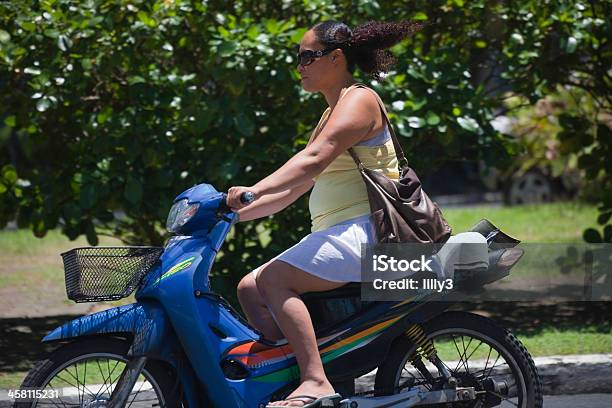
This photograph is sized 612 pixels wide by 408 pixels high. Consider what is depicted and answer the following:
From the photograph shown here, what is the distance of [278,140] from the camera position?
6.54m

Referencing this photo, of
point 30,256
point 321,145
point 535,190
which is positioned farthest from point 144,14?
point 535,190

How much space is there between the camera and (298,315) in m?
3.91

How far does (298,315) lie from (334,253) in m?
0.28

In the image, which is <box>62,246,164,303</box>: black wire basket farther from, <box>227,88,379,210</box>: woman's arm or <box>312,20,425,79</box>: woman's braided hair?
<box>312,20,425,79</box>: woman's braided hair

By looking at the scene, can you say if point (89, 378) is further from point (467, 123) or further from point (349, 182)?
point (467, 123)

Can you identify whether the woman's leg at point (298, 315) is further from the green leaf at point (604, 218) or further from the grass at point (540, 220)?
the grass at point (540, 220)

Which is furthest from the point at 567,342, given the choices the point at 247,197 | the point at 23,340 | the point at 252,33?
the point at 23,340

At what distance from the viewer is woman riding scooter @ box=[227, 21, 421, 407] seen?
153 inches

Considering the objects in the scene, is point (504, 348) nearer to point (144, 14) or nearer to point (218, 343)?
point (218, 343)

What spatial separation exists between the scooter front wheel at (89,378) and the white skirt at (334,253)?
0.69 metres

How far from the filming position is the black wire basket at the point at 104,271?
12.3ft

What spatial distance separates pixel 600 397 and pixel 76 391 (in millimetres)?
2962

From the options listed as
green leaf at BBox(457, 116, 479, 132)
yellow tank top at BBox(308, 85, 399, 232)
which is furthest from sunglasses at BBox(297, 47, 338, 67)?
green leaf at BBox(457, 116, 479, 132)

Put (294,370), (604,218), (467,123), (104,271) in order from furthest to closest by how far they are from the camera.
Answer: (604,218) < (467,123) < (294,370) < (104,271)
